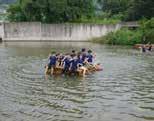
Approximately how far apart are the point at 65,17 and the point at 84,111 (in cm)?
5930

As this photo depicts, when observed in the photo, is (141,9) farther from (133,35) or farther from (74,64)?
(74,64)

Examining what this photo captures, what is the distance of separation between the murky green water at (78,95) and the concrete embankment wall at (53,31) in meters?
38.3

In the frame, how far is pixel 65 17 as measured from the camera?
3061 inches

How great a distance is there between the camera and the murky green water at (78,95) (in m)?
18.5

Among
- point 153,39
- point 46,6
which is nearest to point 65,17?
point 46,6

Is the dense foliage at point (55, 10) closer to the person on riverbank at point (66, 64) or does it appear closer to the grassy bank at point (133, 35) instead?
the grassy bank at point (133, 35)

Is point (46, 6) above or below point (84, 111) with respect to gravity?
above

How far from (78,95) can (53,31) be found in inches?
2009

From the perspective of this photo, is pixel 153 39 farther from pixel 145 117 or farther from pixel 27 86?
pixel 145 117

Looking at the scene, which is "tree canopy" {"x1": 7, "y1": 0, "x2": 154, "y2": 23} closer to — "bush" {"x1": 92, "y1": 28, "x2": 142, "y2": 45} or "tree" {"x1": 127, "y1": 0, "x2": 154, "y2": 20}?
"tree" {"x1": 127, "y1": 0, "x2": 154, "y2": 20}

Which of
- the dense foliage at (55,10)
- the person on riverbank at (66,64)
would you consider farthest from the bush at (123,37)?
the person on riverbank at (66,64)

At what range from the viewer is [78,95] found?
22.9 meters

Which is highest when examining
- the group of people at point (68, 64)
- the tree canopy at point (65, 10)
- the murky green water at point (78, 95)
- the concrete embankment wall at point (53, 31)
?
the tree canopy at point (65, 10)

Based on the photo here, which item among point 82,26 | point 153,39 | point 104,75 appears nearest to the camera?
point 104,75
